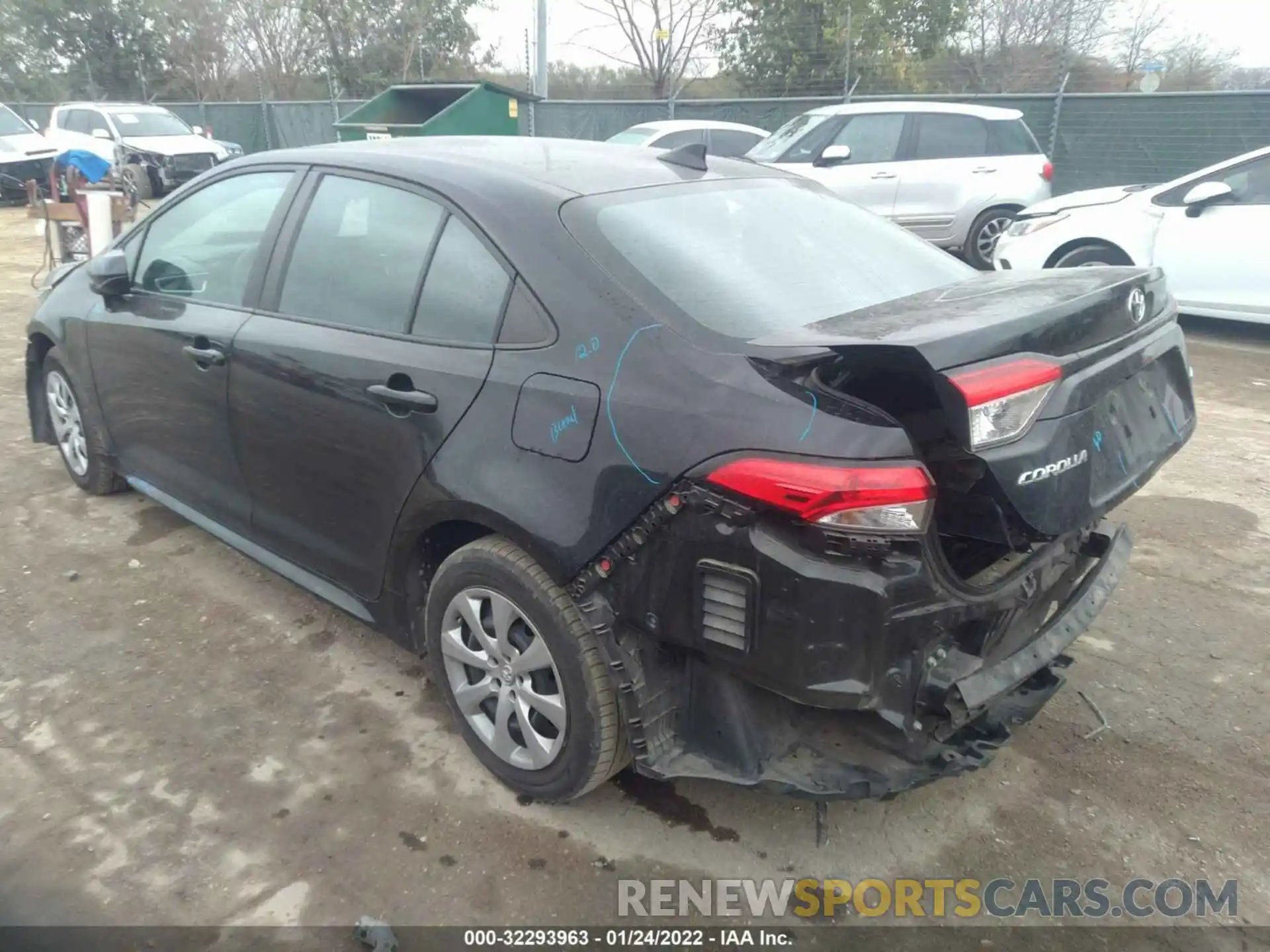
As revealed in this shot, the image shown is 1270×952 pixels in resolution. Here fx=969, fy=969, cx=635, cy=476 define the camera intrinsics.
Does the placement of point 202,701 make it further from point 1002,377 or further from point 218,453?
point 1002,377

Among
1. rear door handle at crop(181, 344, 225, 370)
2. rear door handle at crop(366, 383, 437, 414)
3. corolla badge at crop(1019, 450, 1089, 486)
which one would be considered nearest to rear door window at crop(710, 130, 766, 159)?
rear door handle at crop(181, 344, 225, 370)

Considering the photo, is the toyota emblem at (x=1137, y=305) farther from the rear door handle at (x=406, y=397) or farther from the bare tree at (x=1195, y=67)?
the bare tree at (x=1195, y=67)

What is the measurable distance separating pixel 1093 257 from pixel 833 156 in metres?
3.04

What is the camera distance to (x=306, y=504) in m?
3.20

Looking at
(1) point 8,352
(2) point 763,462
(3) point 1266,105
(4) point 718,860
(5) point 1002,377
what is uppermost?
(3) point 1266,105

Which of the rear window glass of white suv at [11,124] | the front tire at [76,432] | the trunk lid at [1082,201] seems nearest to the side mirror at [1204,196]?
the trunk lid at [1082,201]

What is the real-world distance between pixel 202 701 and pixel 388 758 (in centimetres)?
74

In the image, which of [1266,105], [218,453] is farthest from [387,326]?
[1266,105]

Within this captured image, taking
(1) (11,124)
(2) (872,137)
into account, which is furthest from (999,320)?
(1) (11,124)

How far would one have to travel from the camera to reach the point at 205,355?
343 centimetres

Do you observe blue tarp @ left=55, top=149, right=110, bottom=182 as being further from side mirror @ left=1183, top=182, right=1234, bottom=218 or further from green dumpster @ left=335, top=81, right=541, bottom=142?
side mirror @ left=1183, top=182, right=1234, bottom=218

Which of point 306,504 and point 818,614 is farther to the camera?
point 306,504

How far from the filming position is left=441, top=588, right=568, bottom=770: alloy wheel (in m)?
2.58

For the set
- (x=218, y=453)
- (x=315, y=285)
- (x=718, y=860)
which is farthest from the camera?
(x=218, y=453)
